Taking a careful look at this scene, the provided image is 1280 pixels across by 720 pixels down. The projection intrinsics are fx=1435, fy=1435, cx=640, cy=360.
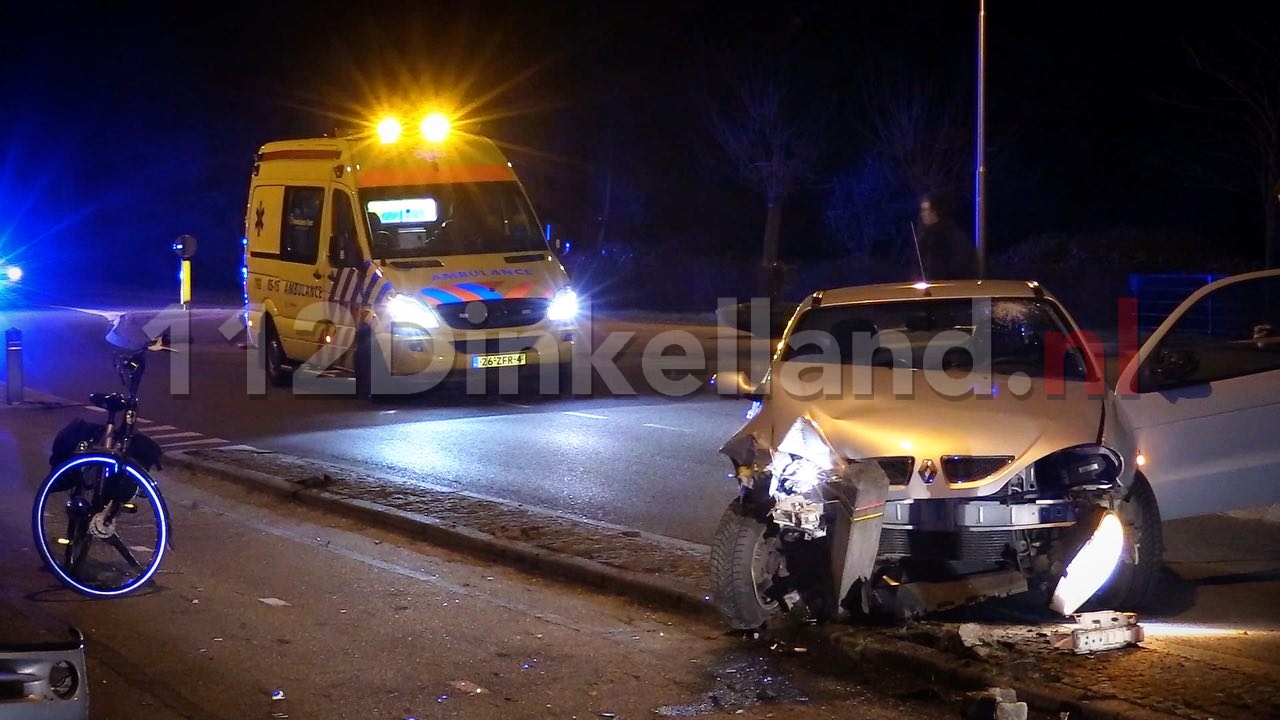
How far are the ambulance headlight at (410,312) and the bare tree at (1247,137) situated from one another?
1690 cm

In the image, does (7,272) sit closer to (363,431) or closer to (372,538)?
(363,431)

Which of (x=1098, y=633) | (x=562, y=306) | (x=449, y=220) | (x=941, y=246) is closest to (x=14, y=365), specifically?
(x=449, y=220)

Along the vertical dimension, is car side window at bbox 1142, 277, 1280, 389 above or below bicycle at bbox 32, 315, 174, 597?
above

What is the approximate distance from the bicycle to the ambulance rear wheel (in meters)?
9.66

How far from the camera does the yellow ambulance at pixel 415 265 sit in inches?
606

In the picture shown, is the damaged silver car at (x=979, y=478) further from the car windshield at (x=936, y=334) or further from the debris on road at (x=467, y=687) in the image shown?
the debris on road at (x=467, y=687)

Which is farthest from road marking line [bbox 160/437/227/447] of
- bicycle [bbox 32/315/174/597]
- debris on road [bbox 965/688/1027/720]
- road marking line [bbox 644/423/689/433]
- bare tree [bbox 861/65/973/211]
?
bare tree [bbox 861/65/973/211]

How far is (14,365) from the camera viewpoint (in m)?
16.0

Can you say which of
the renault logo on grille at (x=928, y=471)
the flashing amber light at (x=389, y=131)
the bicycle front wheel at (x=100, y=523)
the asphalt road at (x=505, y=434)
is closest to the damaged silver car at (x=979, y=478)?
the renault logo on grille at (x=928, y=471)

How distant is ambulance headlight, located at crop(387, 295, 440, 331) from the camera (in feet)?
50.0

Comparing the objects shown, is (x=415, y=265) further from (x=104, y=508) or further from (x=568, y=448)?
(x=104, y=508)

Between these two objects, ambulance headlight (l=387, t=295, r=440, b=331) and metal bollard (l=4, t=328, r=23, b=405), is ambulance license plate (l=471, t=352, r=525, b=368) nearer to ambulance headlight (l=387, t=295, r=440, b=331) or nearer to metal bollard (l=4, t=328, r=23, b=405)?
ambulance headlight (l=387, t=295, r=440, b=331)

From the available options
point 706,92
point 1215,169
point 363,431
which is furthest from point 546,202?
point 363,431

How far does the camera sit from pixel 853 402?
23.1 feet
